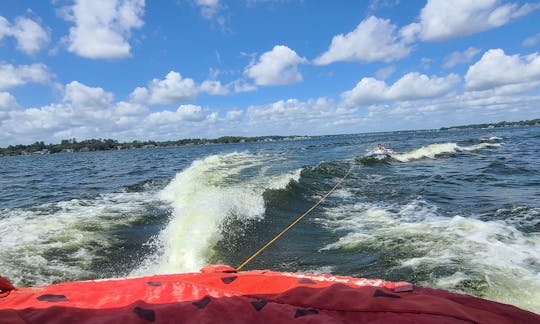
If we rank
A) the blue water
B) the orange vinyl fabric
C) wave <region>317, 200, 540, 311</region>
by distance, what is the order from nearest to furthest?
the orange vinyl fabric < wave <region>317, 200, 540, 311</region> < the blue water

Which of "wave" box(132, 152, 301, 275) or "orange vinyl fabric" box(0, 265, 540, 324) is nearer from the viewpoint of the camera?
"orange vinyl fabric" box(0, 265, 540, 324)

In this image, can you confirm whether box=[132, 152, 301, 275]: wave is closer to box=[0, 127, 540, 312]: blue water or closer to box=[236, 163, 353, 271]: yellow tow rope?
box=[0, 127, 540, 312]: blue water

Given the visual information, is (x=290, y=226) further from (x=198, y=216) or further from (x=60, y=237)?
(x=60, y=237)

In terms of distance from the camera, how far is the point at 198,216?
32.2 ft

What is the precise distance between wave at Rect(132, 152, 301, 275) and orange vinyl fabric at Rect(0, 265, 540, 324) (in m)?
3.50

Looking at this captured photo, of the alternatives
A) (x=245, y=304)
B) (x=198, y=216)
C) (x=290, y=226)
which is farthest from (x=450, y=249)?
(x=198, y=216)

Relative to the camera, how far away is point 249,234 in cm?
928

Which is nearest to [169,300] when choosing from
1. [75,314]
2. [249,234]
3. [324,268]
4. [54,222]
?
[75,314]

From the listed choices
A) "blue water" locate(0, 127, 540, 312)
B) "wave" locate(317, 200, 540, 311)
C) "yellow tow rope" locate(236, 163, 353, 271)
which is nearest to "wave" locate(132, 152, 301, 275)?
"blue water" locate(0, 127, 540, 312)

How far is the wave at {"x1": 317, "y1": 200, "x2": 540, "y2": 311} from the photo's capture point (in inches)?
212

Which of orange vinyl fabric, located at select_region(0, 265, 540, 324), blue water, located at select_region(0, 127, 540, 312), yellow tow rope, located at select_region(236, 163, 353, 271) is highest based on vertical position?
orange vinyl fabric, located at select_region(0, 265, 540, 324)

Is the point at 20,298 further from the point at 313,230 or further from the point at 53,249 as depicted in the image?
the point at 313,230

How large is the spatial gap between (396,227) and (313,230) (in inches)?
77.8

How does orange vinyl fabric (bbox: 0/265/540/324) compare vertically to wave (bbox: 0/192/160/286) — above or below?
above
